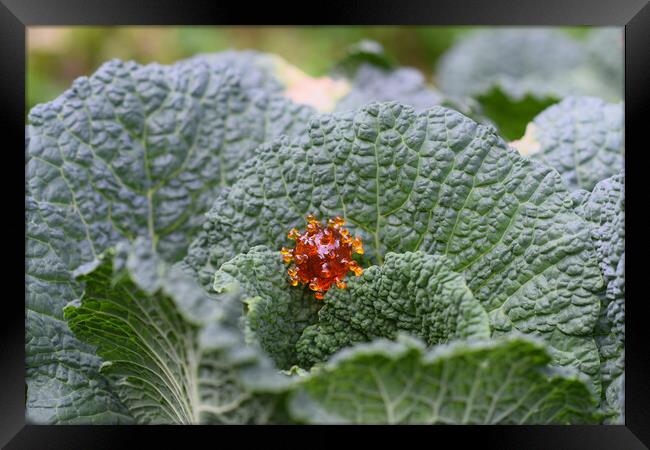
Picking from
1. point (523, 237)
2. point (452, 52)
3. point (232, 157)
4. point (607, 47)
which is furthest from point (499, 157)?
point (452, 52)

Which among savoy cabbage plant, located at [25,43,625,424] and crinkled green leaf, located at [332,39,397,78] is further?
crinkled green leaf, located at [332,39,397,78]

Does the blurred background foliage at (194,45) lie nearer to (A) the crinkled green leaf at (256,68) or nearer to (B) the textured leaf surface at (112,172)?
(A) the crinkled green leaf at (256,68)

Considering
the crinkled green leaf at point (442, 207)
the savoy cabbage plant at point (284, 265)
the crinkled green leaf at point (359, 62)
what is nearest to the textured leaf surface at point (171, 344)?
the savoy cabbage plant at point (284, 265)

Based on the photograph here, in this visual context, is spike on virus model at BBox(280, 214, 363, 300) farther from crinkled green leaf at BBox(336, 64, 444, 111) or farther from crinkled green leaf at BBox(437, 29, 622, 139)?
crinkled green leaf at BBox(437, 29, 622, 139)

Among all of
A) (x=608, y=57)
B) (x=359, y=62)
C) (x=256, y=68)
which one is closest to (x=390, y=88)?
(x=359, y=62)

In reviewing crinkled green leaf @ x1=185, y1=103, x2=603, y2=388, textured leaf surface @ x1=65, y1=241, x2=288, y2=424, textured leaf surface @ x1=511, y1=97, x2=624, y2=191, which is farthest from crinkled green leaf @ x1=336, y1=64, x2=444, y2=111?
textured leaf surface @ x1=65, y1=241, x2=288, y2=424
